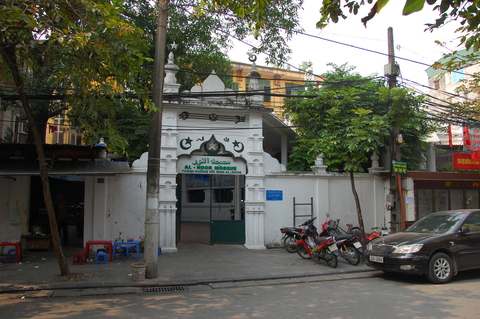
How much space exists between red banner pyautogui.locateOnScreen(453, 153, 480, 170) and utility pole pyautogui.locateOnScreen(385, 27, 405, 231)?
347 centimetres

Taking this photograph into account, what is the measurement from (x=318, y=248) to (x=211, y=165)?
15.0 feet

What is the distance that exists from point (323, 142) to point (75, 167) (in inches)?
289

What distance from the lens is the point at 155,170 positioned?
8.16 meters

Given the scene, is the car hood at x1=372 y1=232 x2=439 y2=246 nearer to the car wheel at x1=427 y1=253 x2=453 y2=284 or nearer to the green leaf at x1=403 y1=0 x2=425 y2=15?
the car wheel at x1=427 y1=253 x2=453 y2=284

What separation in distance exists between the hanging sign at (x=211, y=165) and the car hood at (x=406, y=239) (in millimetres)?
5410

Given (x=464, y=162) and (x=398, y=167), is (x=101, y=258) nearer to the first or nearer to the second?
(x=398, y=167)

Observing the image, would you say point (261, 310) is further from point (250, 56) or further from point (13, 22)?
point (250, 56)

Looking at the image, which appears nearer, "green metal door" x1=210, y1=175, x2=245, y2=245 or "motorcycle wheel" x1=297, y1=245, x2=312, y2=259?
"motorcycle wheel" x1=297, y1=245, x2=312, y2=259

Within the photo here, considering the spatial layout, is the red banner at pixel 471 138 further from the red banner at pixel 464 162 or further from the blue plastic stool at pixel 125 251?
the blue plastic stool at pixel 125 251

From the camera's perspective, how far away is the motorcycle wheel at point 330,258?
930cm

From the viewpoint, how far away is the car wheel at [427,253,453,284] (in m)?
7.42

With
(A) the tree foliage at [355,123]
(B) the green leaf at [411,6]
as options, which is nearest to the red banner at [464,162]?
(A) the tree foliage at [355,123]

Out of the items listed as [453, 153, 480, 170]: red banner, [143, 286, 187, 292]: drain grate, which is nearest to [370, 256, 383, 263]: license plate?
[143, 286, 187, 292]: drain grate

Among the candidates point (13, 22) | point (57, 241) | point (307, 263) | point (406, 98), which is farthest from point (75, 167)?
point (406, 98)
